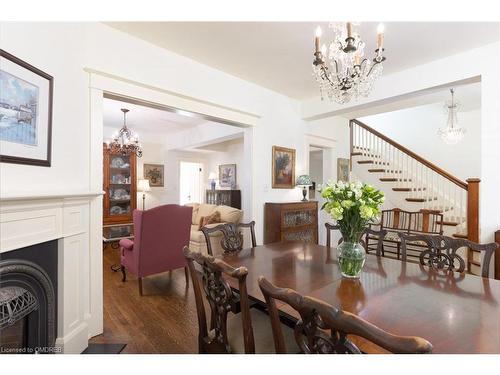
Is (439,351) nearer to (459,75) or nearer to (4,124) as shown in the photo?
(4,124)

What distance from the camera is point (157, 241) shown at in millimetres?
2957

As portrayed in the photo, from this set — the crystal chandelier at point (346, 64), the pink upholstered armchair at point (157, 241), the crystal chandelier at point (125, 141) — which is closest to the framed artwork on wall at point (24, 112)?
the pink upholstered armchair at point (157, 241)

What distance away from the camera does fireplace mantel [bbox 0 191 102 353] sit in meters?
1.37

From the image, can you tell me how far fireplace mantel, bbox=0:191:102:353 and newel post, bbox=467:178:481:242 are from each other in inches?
144

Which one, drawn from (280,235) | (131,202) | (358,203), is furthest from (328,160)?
(131,202)

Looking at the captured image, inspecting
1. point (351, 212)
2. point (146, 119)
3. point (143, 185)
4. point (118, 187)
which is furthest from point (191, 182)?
point (351, 212)

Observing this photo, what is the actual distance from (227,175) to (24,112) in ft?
17.8

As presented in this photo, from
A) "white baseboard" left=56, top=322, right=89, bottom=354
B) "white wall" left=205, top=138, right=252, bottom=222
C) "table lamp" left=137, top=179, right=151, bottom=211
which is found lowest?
"white baseboard" left=56, top=322, right=89, bottom=354

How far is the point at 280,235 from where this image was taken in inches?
141

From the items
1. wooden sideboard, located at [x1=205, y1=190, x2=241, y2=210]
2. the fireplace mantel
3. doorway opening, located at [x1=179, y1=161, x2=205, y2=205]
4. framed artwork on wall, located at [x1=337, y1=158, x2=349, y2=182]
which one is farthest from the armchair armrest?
doorway opening, located at [x1=179, y1=161, x2=205, y2=205]

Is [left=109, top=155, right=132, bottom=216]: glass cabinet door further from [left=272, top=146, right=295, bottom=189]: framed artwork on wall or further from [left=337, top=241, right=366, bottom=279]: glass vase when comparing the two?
[left=337, top=241, right=366, bottom=279]: glass vase

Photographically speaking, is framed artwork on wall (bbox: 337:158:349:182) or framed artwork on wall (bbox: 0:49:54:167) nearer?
framed artwork on wall (bbox: 0:49:54:167)
